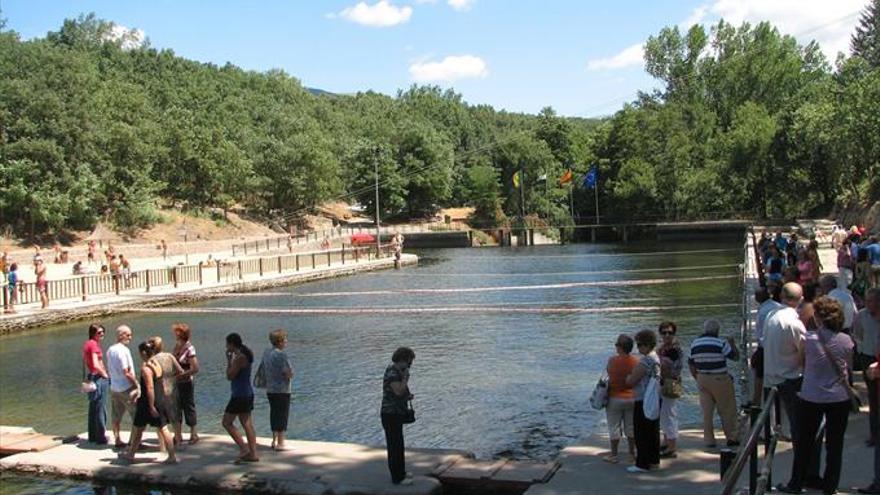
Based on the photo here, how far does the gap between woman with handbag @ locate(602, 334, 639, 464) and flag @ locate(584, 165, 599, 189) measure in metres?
89.9

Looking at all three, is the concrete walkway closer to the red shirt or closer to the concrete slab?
the concrete slab

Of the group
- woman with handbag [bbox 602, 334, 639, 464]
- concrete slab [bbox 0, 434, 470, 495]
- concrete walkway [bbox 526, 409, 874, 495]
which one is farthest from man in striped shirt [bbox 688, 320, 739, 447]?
concrete slab [bbox 0, 434, 470, 495]

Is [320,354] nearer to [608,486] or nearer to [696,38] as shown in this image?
[608,486]

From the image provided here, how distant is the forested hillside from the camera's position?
61125 mm

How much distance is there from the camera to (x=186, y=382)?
11.3 m

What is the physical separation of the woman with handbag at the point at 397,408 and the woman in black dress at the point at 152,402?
297 cm

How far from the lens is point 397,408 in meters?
9.36

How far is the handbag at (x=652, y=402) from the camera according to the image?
8969 millimetres

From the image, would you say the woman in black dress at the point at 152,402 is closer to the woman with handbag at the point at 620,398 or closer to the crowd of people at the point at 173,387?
the crowd of people at the point at 173,387

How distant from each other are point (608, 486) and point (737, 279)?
104 ft

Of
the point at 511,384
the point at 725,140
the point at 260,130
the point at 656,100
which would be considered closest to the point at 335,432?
the point at 511,384

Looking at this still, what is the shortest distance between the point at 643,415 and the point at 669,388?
3.29ft

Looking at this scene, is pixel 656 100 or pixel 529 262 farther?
pixel 656 100

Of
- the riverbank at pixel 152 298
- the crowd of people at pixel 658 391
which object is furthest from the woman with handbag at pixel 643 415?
the riverbank at pixel 152 298
